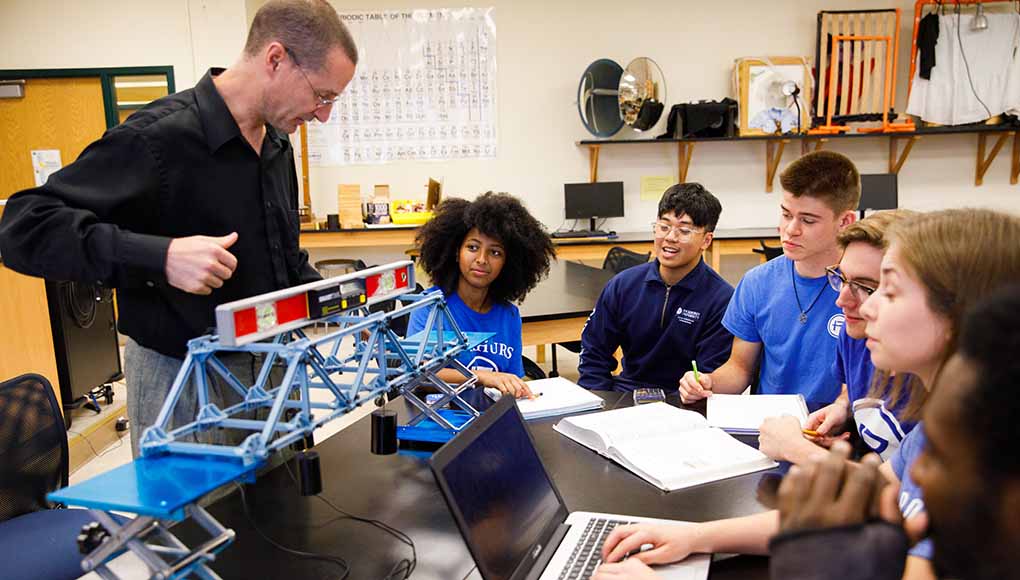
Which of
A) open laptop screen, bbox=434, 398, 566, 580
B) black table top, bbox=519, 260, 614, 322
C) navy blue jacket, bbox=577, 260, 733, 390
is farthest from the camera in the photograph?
black table top, bbox=519, 260, 614, 322

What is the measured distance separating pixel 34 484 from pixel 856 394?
2.04 m

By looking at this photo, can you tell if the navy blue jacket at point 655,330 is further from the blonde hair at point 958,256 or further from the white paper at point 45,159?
the white paper at point 45,159

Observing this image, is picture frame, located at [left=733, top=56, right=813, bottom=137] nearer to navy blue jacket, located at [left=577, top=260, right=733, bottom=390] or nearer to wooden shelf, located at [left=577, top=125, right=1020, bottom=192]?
wooden shelf, located at [left=577, top=125, right=1020, bottom=192]

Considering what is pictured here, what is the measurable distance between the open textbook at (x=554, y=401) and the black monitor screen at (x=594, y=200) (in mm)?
3765

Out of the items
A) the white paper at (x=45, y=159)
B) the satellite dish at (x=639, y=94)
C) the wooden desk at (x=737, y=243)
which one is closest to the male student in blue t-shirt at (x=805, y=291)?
the wooden desk at (x=737, y=243)

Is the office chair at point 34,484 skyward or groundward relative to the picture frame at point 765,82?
groundward

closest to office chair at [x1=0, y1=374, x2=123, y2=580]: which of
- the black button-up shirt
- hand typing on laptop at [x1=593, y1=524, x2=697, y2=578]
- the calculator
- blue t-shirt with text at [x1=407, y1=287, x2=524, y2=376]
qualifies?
the black button-up shirt

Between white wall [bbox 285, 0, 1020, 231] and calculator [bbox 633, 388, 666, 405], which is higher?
white wall [bbox 285, 0, 1020, 231]

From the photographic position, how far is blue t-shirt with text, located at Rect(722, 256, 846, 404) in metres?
1.91

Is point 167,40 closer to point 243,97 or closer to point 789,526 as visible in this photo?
point 243,97

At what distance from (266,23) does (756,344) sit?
5.34 ft

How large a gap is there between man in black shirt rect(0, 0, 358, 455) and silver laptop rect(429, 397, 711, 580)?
68 cm

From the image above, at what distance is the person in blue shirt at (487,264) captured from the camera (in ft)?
7.30

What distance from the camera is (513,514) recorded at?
1.01 metres
